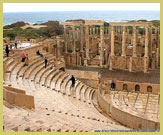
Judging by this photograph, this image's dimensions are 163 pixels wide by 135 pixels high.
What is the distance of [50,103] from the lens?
48.0 ft

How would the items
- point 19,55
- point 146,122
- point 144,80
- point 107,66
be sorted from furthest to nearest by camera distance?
1. point 107,66
2. point 144,80
3. point 19,55
4. point 146,122

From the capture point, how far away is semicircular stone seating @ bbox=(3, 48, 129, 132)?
10.4 metres

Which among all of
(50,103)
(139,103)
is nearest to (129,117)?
(50,103)

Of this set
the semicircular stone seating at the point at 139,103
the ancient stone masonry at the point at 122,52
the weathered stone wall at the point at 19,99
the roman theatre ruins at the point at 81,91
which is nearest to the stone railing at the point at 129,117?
the roman theatre ruins at the point at 81,91

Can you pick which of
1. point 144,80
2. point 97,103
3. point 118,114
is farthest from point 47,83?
point 144,80

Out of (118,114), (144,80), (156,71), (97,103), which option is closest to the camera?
(118,114)

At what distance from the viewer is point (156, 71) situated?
86.0 ft

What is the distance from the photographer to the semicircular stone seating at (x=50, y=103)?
34.2 ft

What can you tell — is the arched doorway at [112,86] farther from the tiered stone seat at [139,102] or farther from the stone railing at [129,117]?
the stone railing at [129,117]

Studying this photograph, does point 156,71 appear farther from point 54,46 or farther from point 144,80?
point 54,46

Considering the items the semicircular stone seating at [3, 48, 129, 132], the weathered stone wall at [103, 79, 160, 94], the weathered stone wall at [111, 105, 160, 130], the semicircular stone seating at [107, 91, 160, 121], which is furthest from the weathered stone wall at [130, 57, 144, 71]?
the weathered stone wall at [111, 105, 160, 130]

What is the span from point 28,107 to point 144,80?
13446 millimetres

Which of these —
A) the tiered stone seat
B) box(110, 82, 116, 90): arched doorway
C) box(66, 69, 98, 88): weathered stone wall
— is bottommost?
the tiered stone seat

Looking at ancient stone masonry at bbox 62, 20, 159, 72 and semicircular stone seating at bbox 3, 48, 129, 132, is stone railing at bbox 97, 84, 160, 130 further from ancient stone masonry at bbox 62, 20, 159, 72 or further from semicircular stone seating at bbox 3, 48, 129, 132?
ancient stone masonry at bbox 62, 20, 159, 72
